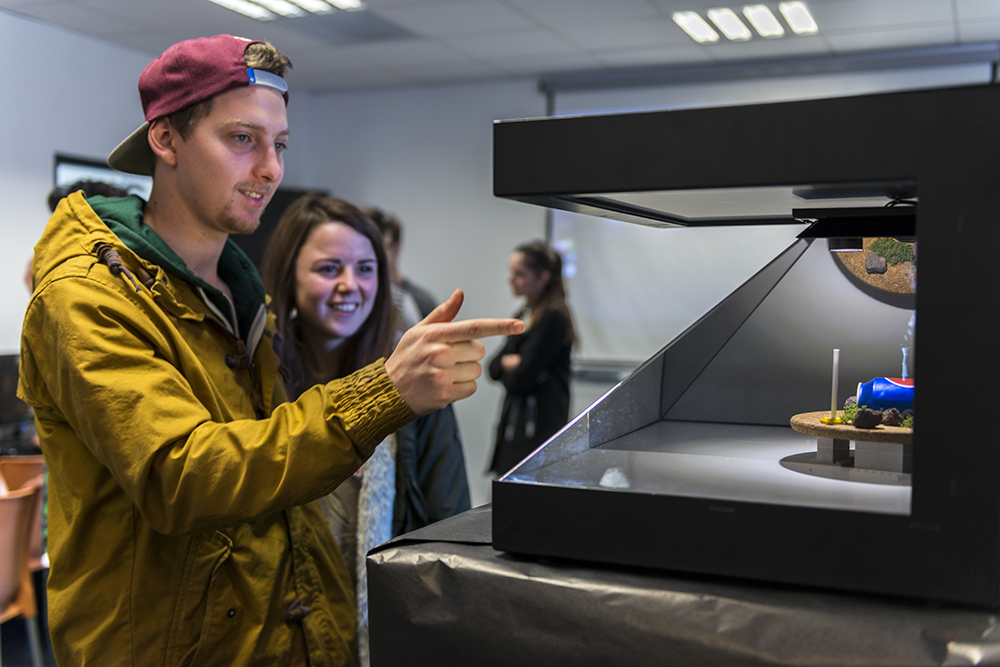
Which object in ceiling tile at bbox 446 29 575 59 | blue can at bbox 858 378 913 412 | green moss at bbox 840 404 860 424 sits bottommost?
green moss at bbox 840 404 860 424

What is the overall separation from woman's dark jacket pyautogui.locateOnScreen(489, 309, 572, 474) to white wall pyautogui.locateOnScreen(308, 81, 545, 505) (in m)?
1.65

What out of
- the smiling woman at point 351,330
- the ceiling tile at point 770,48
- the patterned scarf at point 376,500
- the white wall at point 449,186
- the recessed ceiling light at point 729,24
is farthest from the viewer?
the white wall at point 449,186

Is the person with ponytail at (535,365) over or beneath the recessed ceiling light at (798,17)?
beneath

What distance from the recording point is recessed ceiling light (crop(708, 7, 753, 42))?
391 centimetres

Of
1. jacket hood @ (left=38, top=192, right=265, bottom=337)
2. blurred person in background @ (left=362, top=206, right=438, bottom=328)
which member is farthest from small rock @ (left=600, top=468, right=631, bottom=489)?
blurred person in background @ (left=362, top=206, right=438, bottom=328)

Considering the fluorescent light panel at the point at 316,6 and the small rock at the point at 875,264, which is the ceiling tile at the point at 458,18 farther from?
the small rock at the point at 875,264

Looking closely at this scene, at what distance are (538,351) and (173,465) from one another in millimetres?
2905

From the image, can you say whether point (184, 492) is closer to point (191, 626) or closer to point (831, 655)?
point (191, 626)

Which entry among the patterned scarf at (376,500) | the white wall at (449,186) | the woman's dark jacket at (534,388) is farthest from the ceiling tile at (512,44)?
the patterned scarf at (376,500)

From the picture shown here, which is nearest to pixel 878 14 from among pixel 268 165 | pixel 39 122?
pixel 268 165

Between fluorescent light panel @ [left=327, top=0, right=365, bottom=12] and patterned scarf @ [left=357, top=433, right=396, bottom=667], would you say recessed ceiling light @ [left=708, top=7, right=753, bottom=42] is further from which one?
patterned scarf @ [left=357, top=433, right=396, bottom=667]

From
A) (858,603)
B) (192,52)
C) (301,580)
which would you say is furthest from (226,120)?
(858,603)

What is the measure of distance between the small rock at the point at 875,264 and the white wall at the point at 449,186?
4.49 m

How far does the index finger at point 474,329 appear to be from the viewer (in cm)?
82
